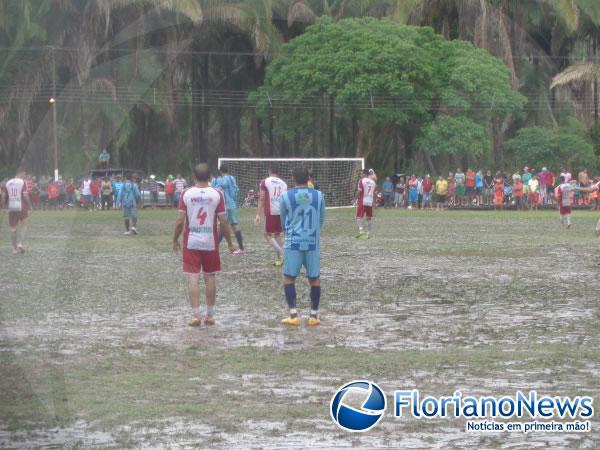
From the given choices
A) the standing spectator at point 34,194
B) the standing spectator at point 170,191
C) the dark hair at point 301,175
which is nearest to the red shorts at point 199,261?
the dark hair at point 301,175

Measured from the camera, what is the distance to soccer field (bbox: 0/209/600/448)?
835 centimetres

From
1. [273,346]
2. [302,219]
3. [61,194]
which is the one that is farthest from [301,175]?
[61,194]

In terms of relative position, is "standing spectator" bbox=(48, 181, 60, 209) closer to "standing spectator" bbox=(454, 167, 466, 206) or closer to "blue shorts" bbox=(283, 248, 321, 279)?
"standing spectator" bbox=(454, 167, 466, 206)

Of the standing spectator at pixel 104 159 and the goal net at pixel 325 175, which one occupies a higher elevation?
the standing spectator at pixel 104 159

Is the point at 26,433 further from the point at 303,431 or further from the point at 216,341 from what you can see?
the point at 216,341

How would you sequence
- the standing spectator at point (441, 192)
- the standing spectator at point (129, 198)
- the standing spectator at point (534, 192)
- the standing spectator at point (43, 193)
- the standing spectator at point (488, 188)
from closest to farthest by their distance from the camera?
the standing spectator at point (129, 198) → the standing spectator at point (534, 192) → the standing spectator at point (441, 192) → the standing spectator at point (488, 188) → the standing spectator at point (43, 193)

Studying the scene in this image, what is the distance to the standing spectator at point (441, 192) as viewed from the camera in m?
51.0

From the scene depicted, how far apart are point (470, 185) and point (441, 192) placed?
5.30 feet

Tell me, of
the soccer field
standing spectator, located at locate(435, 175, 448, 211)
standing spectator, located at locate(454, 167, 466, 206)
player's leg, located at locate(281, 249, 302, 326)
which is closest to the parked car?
standing spectator, located at locate(435, 175, 448, 211)

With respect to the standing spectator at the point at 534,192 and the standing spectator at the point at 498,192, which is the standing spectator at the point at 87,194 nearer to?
the standing spectator at the point at 498,192

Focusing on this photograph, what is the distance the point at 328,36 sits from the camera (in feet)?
177

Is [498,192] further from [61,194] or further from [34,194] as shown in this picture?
[34,194]

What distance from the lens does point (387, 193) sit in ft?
175

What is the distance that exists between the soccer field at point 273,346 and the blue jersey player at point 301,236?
0.50m
